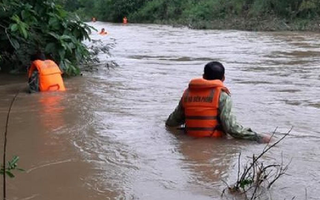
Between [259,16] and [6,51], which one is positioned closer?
[6,51]

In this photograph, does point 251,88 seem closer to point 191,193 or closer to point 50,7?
point 50,7

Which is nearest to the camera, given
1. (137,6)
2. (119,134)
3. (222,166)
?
(222,166)

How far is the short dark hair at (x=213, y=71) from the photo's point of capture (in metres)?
5.93

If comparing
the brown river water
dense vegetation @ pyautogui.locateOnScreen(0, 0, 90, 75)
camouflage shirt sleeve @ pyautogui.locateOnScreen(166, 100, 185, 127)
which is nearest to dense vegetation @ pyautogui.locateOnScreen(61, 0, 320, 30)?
dense vegetation @ pyautogui.locateOnScreen(0, 0, 90, 75)

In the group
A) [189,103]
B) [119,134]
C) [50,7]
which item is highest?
[50,7]

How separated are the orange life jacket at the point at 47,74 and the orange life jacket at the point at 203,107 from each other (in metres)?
3.87

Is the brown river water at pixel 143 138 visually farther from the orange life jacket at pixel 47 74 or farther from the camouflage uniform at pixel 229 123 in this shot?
the orange life jacket at pixel 47 74

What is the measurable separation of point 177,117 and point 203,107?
56 cm

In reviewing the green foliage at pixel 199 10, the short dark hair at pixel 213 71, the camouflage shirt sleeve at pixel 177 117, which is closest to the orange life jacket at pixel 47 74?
the camouflage shirt sleeve at pixel 177 117

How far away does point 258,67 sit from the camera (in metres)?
13.1

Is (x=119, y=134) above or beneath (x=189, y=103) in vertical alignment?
beneath

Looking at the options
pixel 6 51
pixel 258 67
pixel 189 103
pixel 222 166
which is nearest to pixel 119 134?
pixel 189 103

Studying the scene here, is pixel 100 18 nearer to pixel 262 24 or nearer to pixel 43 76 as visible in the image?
pixel 262 24

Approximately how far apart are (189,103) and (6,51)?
20.9ft
